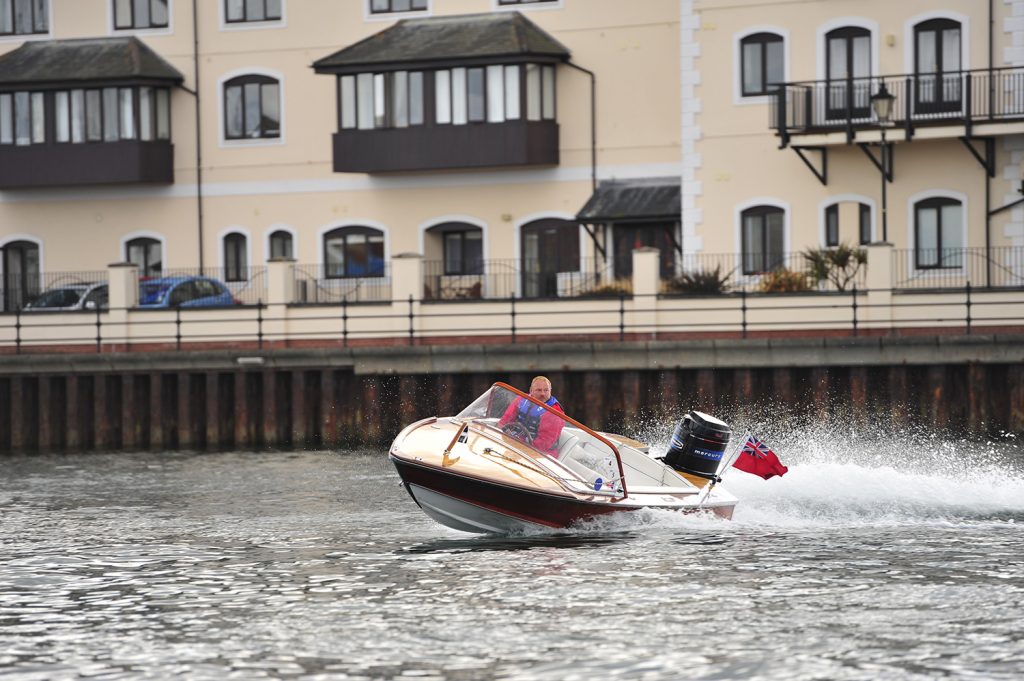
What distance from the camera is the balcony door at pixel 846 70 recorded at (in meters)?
35.4

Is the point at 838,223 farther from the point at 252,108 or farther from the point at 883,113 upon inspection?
the point at 252,108

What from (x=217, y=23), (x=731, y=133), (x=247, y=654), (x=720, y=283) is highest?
(x=217, y=23)

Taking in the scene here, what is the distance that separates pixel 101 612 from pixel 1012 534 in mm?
9336

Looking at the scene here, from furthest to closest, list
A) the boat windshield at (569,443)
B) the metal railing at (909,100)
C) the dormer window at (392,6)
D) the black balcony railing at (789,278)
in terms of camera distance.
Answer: the dormer window at (392,6) < the metal railing at (909,100) < the black balcony railing at (789,278) < the boat windshield at (569,443)

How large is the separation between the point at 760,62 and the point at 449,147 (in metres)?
7.46

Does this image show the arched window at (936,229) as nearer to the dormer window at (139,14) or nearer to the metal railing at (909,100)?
the metal railing at (909,100)

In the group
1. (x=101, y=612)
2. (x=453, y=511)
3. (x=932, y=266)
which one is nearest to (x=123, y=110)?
(x=932, y=266)

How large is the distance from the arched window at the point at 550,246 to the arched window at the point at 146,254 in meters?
9.29

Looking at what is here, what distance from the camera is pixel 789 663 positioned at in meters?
12.6

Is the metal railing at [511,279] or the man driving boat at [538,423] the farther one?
the metal railing at [511,279]

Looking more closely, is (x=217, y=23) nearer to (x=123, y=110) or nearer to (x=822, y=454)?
(x=123, y=110)

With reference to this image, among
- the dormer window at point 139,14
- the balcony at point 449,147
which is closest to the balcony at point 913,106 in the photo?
the balcony at point 449,147

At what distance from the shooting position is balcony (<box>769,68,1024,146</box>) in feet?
112

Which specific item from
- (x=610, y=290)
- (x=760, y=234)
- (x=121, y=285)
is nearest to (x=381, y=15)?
(x=760, y=234)
